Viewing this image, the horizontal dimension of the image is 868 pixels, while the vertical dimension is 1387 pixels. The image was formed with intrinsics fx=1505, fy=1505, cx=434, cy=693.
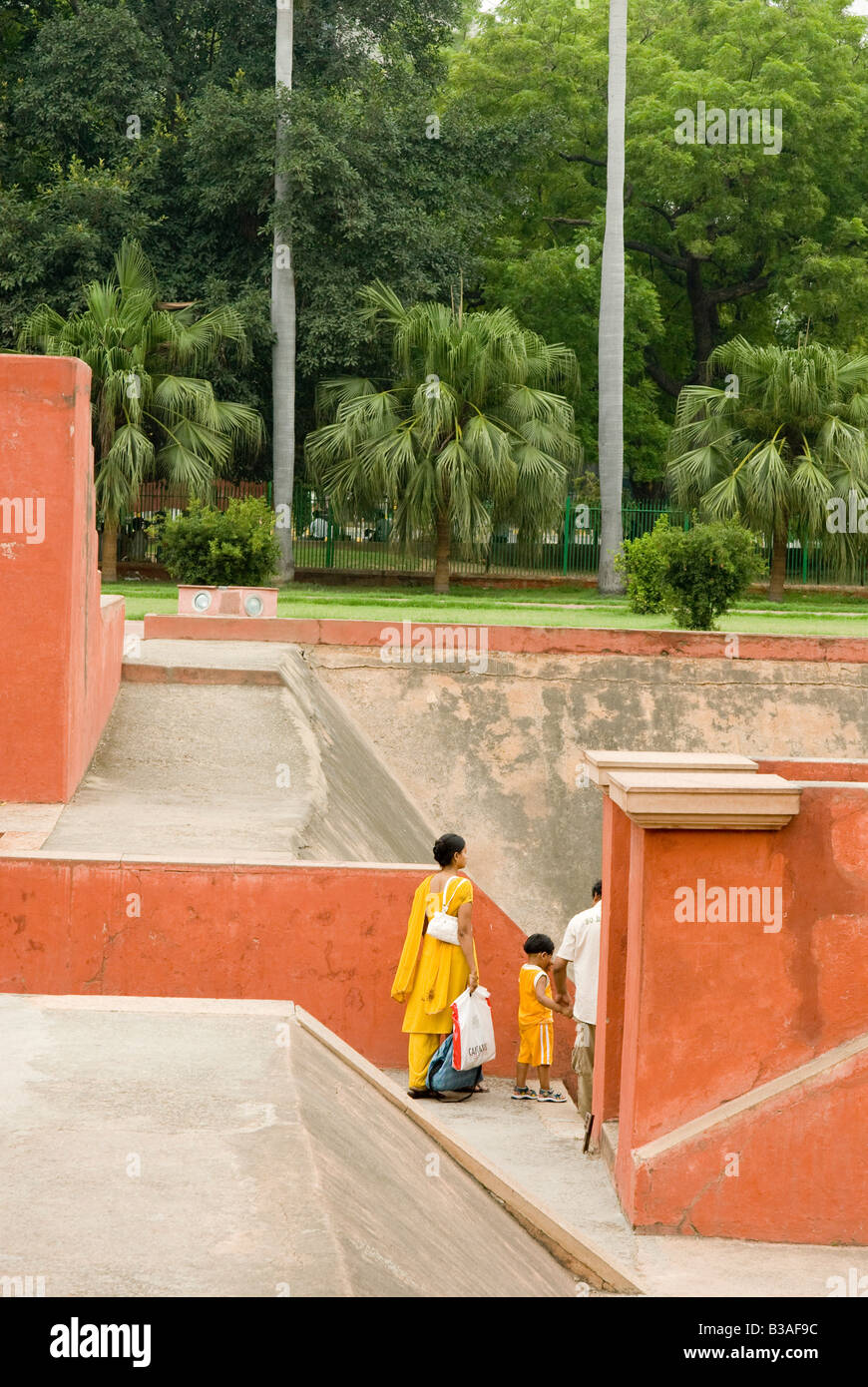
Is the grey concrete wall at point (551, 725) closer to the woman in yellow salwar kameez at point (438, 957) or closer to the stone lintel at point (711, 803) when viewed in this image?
the woman in yellow salwar kameez at point (438, 957)

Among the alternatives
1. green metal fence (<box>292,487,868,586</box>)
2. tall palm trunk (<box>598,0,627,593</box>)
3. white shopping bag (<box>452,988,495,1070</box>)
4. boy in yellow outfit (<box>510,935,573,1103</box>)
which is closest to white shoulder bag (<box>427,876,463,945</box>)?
white shopping bag (<box>452,988,495,1070</box>)

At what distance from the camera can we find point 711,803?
5633 millimetres

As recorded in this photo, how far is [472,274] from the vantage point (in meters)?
29.1

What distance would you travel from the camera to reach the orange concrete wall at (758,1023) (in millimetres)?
5707

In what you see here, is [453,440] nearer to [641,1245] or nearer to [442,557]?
[442,557]

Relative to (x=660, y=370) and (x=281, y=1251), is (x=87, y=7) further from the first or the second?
(x=281, y=1251)

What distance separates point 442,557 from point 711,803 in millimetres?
19525

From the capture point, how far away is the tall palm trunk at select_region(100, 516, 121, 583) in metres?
24.2

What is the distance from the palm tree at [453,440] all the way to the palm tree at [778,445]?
8.02 ft

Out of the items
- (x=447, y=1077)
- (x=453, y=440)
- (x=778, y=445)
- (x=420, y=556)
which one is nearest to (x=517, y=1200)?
(x=447, y=1077)

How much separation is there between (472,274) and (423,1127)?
25.3 metres

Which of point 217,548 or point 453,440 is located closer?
point 217,548

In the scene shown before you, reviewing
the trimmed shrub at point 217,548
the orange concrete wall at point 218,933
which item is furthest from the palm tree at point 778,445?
the orange concrete wall at point 218,933

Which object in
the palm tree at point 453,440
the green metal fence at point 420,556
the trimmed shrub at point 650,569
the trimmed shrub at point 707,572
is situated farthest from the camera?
the green metal fence at point 420,556
